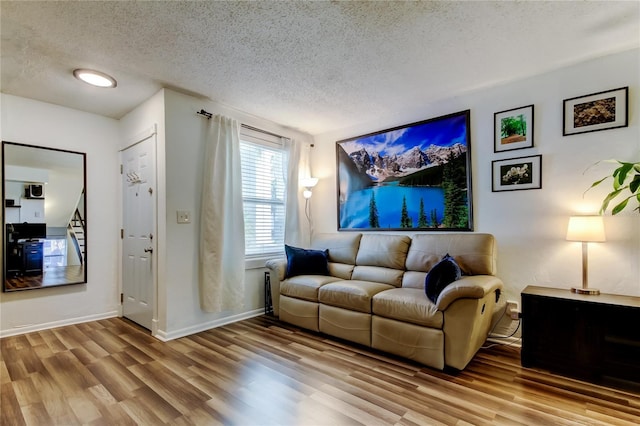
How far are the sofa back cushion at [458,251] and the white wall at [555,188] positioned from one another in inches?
9.7

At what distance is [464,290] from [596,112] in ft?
6.12

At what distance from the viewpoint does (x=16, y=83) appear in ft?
9.07

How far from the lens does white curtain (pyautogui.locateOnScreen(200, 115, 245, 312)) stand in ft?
10.1

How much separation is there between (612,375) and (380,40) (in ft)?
9.16

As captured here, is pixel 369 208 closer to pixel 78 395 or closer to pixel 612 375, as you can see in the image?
pixel 612 375

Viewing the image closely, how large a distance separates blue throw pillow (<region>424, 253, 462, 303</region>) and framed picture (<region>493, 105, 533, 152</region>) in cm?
132

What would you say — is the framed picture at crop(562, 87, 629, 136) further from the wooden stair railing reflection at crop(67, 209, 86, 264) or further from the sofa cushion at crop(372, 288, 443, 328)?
the wooden stair railing reflection at crop(67, 209, 86, 264)

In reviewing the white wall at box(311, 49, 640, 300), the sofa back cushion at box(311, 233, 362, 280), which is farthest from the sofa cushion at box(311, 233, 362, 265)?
the white wall at box(311, 49, 640, 300)

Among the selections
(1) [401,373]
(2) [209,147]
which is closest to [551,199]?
(1) [401,373]

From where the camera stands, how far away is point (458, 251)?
2785 mm

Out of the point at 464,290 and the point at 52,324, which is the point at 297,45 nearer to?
the point at 464,290

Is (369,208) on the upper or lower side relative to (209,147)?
lower

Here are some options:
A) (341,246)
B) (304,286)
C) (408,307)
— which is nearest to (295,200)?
(341,246)

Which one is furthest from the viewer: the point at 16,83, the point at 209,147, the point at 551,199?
the point at 209,147
